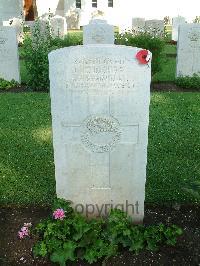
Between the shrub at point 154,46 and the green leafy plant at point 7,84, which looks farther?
the shrub at point 154,46

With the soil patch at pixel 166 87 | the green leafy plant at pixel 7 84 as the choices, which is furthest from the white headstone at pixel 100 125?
the green leafy plant at pixel 7 84

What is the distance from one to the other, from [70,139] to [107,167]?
0.43m

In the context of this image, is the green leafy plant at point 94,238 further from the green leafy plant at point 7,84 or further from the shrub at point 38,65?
the green leafy plant at point 7,84

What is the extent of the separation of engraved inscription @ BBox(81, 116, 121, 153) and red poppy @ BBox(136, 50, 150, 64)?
0.56 metres

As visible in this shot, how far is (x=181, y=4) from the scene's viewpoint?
77.3ft

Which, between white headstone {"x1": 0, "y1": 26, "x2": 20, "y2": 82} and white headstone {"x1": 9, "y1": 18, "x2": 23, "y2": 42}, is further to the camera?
white headstone {"x1": 9, "y1": 18, "x2": 23, "y2": 42}

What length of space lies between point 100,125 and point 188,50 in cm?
641

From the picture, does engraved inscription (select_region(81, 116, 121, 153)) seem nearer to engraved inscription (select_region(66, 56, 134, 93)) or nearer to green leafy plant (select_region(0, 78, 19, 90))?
engraved inscription (select_region(66, 56, 134, 93))

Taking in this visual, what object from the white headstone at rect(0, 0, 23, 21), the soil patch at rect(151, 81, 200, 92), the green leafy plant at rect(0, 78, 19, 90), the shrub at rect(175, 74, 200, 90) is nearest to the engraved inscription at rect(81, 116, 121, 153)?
the soil patch at rect(151, 81, 200, 92)

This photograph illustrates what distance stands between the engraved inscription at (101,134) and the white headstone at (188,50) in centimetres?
623

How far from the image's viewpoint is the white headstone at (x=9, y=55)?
899 cm

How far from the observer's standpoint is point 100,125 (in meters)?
3.36

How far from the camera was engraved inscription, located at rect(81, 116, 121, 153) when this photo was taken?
131 inches

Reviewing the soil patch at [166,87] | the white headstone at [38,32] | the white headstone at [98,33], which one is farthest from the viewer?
the white headstone at [98,33]
